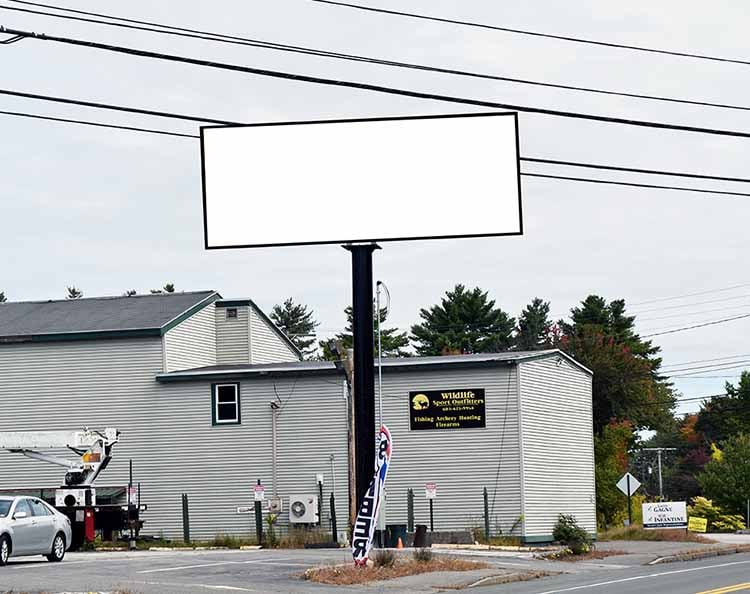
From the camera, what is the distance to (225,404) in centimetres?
5050

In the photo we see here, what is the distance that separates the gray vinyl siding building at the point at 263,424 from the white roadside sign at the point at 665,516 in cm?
207

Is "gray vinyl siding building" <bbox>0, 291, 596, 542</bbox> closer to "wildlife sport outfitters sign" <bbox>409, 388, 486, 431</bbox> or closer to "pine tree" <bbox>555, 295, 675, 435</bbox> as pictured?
"wildlife sport outfitters sign" <bbox>409, 388, 486, 431</bbox>

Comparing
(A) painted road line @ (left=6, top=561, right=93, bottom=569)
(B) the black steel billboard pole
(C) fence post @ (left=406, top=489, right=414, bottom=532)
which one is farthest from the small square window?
(B) the black steel billboard pole

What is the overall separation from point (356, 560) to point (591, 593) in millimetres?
5663

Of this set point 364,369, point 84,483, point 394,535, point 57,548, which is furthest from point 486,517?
point 364,369

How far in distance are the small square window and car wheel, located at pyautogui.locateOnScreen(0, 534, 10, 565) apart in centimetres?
1932

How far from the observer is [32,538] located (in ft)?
106

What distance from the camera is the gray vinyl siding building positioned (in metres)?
48.2

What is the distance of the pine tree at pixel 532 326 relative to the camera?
12050cm

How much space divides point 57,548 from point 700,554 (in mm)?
18703

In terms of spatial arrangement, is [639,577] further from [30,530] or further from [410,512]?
[410,512]

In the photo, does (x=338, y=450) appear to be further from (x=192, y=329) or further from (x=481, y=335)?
(x=481, y=335)

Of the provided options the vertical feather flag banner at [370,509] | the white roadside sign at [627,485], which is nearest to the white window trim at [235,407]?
the white roadside sign at [627,485]

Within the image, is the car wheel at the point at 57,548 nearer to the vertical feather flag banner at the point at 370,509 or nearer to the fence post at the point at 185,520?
the vertical feather flag banner at the point at 370,509
